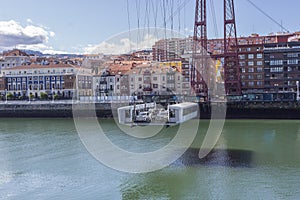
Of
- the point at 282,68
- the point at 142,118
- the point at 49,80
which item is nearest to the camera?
the point at 142,118

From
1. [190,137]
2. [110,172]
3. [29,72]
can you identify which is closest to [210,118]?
[190,137]

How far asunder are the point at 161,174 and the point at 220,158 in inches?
88.7

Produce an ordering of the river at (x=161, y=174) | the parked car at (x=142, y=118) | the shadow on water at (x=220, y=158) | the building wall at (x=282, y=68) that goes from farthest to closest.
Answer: the building wall at (x=282, y=68) < the parked car at (x=142, y=118) < the shadow on water at (x=220, y=158) < the river at (x=161, y=174)

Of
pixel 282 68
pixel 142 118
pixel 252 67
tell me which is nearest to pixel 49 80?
pixel 252 67

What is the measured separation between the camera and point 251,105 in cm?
2159

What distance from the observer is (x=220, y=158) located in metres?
9.98

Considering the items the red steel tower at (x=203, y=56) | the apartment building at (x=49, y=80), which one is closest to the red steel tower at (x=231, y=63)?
the red steel tower at (x=203, y=56)

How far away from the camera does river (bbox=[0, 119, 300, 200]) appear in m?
7.14

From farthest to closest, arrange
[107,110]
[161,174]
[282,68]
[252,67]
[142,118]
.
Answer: [252,67] < [282,68] < [107,110] < [142,118] < [161,174]

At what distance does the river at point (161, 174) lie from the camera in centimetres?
714

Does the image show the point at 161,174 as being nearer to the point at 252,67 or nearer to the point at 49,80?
the point at 252,67

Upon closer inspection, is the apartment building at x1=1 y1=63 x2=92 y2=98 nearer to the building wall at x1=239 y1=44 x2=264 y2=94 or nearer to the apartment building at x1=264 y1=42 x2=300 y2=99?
the building wall at x1=239 y1=44 x2=264 y2=94

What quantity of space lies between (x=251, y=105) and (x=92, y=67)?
815 inches

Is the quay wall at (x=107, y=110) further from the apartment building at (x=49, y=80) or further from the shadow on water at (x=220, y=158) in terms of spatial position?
the shadow on water at (x=220, y=158)
